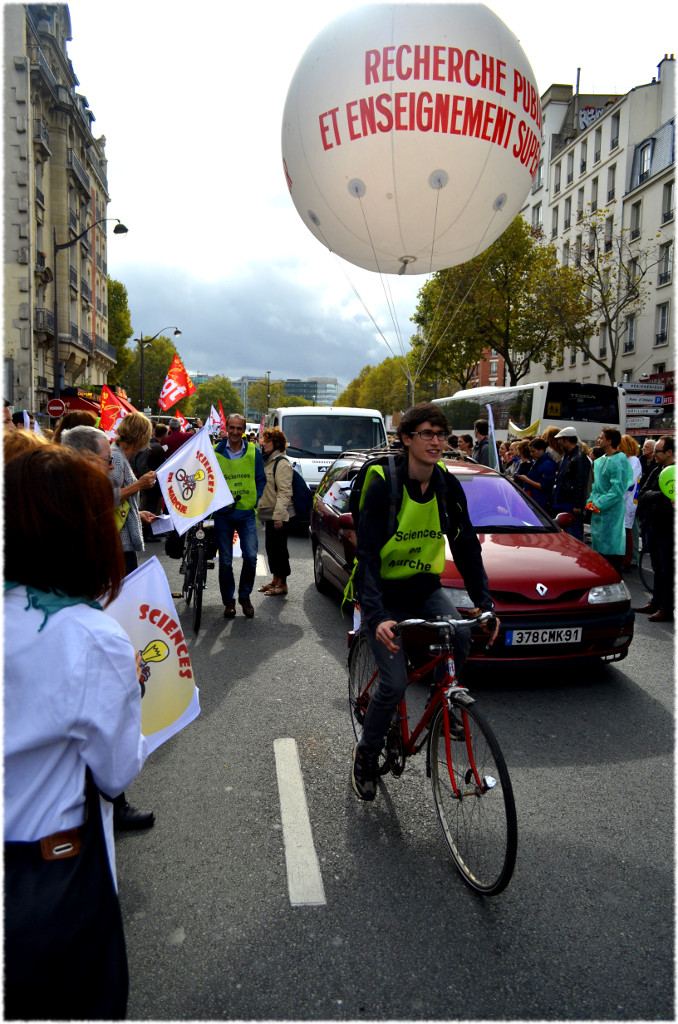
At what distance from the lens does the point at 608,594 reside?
560cm

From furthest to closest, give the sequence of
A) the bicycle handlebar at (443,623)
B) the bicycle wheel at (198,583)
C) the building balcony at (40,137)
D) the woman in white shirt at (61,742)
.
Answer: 1. the building balcony at (40,137)
2. the bicycle wheel at (198,583)
3. the bicycle handlebar at (443,623)
4. the woman in white shirt at (61,742)

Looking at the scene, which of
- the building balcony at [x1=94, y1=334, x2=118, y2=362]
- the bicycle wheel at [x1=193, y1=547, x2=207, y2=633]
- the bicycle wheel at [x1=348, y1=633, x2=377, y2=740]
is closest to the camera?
the bicycle wheel at [x1=348, y1=633, x2=377, y2=740]

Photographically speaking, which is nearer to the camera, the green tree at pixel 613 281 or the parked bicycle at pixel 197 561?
the parked bicycle at pixel 197 561

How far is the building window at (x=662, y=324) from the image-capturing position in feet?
114

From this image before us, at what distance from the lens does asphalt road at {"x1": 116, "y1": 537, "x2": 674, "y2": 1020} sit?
7.84 ft

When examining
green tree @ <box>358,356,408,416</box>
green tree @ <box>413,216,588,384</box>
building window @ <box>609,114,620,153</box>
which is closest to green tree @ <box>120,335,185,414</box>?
green tree @ <box>358,356,408,416</box>

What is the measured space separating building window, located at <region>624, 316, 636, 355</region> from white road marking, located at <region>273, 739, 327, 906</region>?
124ft

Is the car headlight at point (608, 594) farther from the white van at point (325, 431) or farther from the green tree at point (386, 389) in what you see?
the green tree at point (386, 389)

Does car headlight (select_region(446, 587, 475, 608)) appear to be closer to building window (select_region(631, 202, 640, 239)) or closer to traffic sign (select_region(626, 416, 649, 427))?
traffic sign (select_region(626, 416, 649, 427))

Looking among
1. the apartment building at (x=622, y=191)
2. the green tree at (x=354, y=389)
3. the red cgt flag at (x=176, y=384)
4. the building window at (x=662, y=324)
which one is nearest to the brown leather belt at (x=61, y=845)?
the red cgt flag at (x=176, y=384)

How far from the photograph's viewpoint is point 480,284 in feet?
122

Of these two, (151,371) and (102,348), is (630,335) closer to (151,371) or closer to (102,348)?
(102,348)

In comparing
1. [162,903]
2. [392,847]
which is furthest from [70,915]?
[392,847]

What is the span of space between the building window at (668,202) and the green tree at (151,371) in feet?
185
